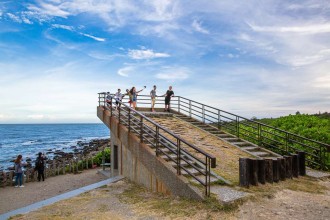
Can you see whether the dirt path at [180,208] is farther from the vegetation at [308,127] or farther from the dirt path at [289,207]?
the vegetation at [308,127]

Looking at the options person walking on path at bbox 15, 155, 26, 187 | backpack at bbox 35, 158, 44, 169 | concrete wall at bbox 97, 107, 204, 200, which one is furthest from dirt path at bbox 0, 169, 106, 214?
concrete wall at bbox 97, 107, 204, 200

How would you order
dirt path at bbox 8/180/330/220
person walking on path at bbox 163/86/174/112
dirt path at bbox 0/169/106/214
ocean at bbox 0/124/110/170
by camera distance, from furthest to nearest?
ocean at bbox 0/124/110/170 → person walking on path at bbox 163/86/174/112 → dirt path at bbox 0/169/106/214 → dirt path at bbox 8/180/330/220

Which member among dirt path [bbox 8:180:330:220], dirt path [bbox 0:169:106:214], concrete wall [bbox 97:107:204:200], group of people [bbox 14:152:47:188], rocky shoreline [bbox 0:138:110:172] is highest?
concrete wall [bbox 97:107:204:200]

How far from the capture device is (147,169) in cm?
930

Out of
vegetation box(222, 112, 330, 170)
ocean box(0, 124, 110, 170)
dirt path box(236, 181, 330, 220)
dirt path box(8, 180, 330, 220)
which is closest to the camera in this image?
dirt path box(236, 181, 330, 220)

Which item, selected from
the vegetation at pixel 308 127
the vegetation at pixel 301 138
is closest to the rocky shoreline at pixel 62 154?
the vegetation at pixel 308 127

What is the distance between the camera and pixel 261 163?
7.83 m

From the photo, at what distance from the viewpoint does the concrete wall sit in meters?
7.44

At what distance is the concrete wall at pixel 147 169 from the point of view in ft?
24.4

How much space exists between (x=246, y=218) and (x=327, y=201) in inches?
101

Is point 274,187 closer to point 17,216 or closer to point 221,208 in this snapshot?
point 221,208

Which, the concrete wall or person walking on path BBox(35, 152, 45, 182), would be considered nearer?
the concrete wall

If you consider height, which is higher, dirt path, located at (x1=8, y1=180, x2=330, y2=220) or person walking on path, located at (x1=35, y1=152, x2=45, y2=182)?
dirt path, located at (x1=8, y1=180, x2=330, y2=220)

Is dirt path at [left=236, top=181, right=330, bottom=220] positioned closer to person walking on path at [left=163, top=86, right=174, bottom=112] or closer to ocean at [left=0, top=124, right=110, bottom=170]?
person walking on path at [left=163, top=86, right=174, bottom=112]
